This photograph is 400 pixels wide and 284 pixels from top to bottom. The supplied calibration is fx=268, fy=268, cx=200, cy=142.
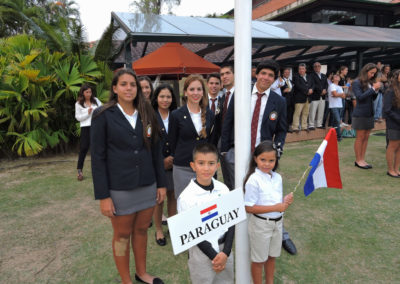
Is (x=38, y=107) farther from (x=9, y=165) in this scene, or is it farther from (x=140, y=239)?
(x=140, y=239)

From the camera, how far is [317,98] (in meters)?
7.98

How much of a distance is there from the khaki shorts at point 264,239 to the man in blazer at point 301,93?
6.21 meters

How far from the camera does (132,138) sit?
2039 millimetres

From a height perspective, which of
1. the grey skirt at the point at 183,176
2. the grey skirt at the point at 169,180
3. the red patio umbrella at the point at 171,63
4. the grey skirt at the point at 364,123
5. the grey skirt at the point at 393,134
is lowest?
the grey skirt at the point at 169,180

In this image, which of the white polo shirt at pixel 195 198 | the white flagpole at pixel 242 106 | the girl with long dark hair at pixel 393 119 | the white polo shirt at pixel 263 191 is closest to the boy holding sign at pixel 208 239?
the white polo shirt at pixel 195 198

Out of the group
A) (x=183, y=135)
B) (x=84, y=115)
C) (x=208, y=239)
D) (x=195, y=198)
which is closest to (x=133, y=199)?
(x=195, y=198)

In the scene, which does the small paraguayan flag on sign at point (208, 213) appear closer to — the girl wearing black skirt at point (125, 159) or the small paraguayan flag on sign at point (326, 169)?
the girl wearing black skirt at point (125, 159)

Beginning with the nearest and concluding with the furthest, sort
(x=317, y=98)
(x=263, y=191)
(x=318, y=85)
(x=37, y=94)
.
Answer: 1. (x=263, y=191)
2. (x=37, y=94)
3. (x=318, y=85)
4. (x=317, y=98)

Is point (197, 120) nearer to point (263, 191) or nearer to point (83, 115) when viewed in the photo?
point (263, 191)

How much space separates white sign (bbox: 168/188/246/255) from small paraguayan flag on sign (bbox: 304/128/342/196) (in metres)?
0.71

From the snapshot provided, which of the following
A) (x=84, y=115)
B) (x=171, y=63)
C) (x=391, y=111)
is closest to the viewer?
(x=391, y=111)

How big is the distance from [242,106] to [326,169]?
92 centimetres

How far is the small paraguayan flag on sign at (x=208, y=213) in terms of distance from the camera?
1.52 metres

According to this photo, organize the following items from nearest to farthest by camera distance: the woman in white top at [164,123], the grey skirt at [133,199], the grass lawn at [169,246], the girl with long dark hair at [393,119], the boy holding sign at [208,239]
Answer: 1. the boy holding sign at [208,239]
2. the grey skirt at [133,199]
3. the grass lawn at [169,246]
4. the woman in white top at [164,123]
5. the girl with long dark hair at [393,119]
